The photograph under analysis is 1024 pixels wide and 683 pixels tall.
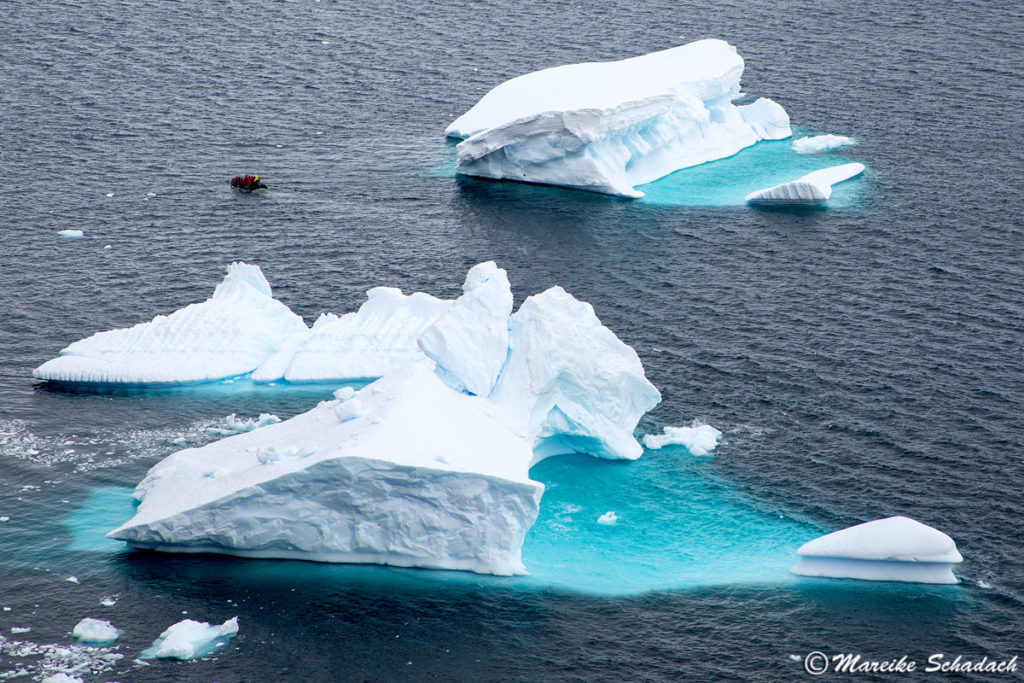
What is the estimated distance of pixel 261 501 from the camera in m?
29.4

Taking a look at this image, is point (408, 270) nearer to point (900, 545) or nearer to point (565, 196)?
point (565, 196)

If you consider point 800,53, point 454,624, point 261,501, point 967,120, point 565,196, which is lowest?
point 454,624

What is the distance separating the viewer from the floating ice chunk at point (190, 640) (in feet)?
84.7

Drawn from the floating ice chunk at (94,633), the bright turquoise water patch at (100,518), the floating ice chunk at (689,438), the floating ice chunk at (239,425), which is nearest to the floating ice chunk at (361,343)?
the floating ice chunk at (239,425)

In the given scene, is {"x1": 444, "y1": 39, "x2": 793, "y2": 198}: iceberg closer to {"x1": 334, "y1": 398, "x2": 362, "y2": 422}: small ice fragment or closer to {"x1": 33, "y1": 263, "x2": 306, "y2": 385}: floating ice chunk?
{"x1": 33, "y1": 263, "x2": 306, "y2": 385}: floating ice chunk

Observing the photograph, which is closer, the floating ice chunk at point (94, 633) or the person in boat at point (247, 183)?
the floating ice chunk at point (94, 633)

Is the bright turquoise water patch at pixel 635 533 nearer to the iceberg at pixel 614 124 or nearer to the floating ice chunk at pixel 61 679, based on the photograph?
the floating ice chunk at pixel 61 679

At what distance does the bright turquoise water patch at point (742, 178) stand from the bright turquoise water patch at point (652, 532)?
2354 centimetres

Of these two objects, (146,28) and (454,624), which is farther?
(146,28)

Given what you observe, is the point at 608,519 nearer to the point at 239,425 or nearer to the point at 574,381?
the point at 574,381

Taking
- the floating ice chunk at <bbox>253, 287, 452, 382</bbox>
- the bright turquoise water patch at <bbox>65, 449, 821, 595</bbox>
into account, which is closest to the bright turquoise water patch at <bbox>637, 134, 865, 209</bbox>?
the floating ice chunk at <bbox>253, 287, 452, 382</bbox>

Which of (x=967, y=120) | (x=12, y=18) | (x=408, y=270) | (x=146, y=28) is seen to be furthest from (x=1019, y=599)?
(x=12, y=18)

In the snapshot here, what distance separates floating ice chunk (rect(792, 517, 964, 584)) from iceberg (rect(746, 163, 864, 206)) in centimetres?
2719

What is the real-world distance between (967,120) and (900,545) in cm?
3980
